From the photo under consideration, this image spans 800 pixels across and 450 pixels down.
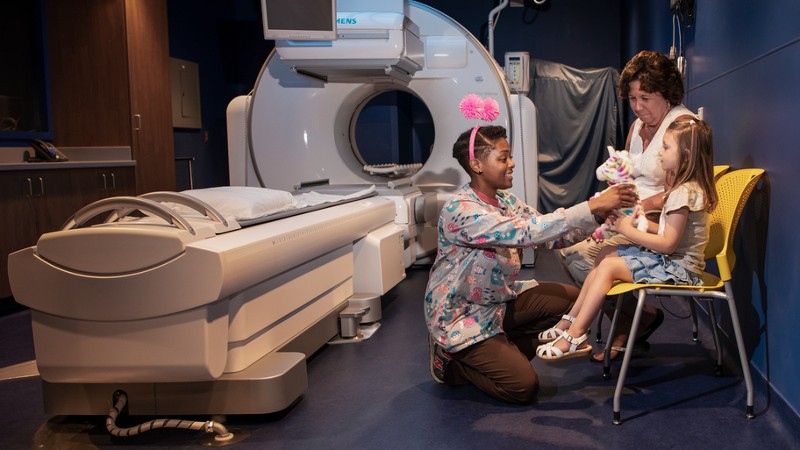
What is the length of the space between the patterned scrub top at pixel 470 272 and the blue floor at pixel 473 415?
24cm

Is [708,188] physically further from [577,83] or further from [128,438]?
[577,83]

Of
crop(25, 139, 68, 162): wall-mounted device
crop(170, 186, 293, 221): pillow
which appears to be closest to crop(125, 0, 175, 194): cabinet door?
crop(25, 139, 68, 162): wall-mounted device

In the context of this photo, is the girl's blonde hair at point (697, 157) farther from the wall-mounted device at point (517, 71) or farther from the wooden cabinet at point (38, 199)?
the wooden cabinet at point (38, 199)

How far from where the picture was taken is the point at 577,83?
21.5 ft

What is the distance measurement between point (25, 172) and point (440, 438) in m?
2.91

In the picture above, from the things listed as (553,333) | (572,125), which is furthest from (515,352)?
(572,125)

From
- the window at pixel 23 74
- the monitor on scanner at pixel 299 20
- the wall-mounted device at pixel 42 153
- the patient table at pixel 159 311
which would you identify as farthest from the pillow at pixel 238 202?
the window at pixel 23 74

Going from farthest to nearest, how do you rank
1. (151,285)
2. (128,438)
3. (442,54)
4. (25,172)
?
(442,54)
(25,172)
(128,438)
(151,285)

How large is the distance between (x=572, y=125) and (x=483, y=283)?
14.5 feet

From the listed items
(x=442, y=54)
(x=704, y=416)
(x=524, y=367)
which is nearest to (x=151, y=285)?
(x=524, y=367)

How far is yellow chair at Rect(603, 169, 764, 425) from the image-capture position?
2.22 meters

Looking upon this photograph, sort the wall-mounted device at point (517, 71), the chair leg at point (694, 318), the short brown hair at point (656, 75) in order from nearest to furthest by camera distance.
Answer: the short brown hair at point (656, 75)
the chair leg at point (694, 318)
the wall-mounted device at point (517, 71)

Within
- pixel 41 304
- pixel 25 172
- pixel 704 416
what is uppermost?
pixel 25 172

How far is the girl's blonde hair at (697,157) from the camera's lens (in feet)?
7.62
